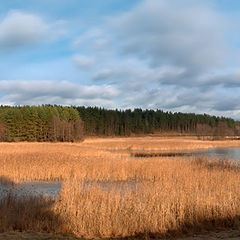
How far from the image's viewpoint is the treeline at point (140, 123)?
293ft

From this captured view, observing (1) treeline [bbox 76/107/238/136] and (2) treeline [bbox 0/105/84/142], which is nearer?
(2) treeline [bbox 0/105/84/142]

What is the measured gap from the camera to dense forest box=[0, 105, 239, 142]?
57.6 meters

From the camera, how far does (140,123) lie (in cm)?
10688

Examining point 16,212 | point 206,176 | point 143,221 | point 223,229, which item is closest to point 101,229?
point 143,221

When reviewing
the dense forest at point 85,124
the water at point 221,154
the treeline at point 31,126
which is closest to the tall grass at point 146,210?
the water at point 221,154

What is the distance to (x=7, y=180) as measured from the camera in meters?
14.8

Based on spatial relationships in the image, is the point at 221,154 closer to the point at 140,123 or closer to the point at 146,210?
the point at 146,210

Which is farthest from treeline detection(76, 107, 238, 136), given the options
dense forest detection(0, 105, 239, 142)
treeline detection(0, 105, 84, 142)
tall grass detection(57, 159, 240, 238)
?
tall grass detection(57, 159, 240, 238)

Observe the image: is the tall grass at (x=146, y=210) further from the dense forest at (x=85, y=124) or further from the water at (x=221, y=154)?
the dense forest at (x=85, y=124)

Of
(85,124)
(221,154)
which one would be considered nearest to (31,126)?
(85,124)

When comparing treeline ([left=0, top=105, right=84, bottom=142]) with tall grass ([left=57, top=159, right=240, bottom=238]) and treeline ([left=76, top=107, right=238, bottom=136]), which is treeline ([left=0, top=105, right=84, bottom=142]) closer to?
treeline ([left=76, top=107, right=238, bottom=136])

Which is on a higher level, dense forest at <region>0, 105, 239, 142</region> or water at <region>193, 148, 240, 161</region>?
dense forest at <region>0, 105, 239, 142</region>

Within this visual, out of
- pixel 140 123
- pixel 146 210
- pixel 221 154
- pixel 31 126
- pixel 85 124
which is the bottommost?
pixel 221 154

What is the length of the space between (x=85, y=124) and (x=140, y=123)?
25.0 meters
